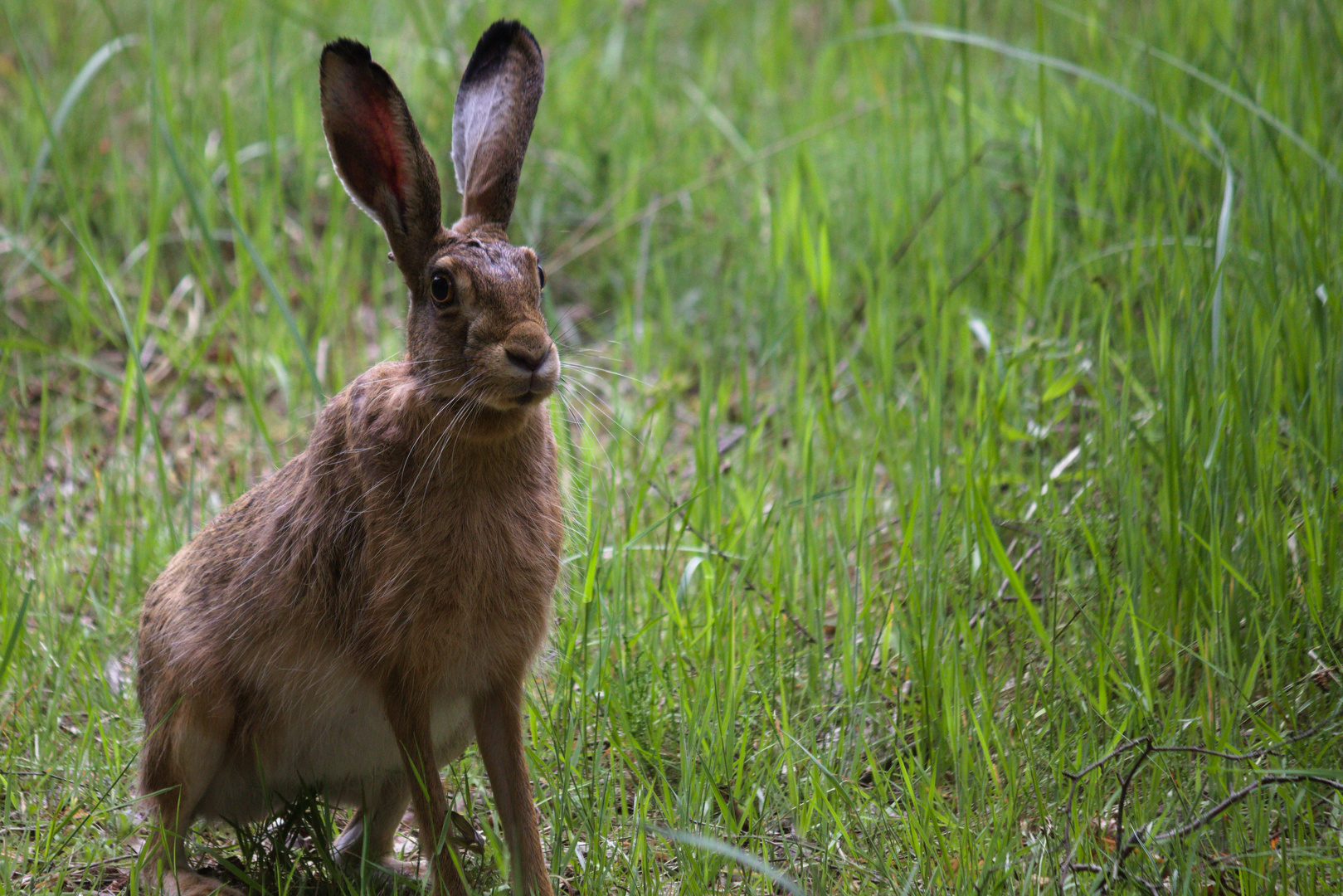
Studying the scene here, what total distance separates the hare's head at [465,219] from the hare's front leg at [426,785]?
65cm

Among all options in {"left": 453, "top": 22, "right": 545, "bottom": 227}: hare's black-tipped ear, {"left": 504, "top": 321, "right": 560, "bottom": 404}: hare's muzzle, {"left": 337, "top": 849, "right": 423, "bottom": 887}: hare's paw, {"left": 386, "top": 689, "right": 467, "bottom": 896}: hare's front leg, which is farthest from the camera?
{"left": 337, "top": 849, "right": 423, "bottom": 887}: hare's paw

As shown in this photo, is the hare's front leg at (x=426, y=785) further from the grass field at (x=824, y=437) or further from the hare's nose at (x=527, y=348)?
the hare's nose at (x=527, y=348)

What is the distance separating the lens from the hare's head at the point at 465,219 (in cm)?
231

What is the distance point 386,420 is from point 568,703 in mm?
832

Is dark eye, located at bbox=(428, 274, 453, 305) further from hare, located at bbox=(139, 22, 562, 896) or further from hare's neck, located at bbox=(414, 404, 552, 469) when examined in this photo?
hare's neck, located at bbox=(414, 404, 552, 469)

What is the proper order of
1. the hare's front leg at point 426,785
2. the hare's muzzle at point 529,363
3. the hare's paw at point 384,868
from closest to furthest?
the hare's muzzle at point 529,363, the hare's front leg at point 426,785, the hare's paw at point 384,868

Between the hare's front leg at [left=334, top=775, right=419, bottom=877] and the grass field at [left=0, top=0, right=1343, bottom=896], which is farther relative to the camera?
the hare's front leg at [left=334, top=775, right=419, bottom=877]

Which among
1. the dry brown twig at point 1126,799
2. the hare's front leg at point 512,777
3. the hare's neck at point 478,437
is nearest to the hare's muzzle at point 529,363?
the hare's neck at point 478,437

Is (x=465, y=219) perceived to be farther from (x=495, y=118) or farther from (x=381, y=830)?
(x=381, y=830)

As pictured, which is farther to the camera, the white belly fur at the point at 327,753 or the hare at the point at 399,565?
the white belly fur at the point at 327,753

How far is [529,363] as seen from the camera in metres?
2.28

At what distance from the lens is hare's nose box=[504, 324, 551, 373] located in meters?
2.27

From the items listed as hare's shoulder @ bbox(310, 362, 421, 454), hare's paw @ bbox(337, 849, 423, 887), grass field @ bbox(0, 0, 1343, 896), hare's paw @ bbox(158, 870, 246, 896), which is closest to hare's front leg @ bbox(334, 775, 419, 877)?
hare's paw @ bbox(337, 849, 423, 887)

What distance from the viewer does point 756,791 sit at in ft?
8.95
